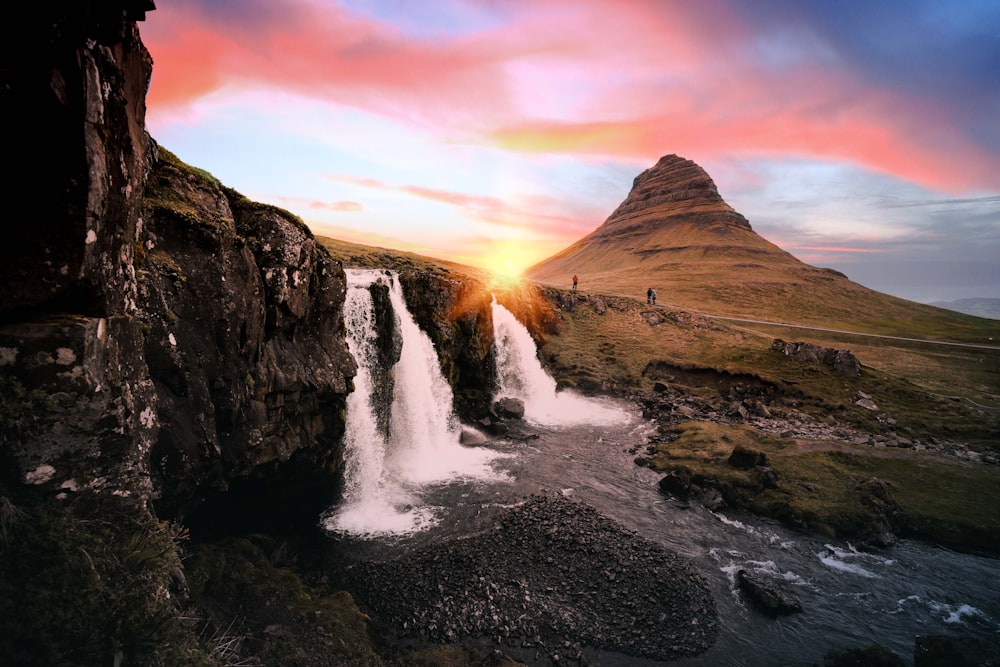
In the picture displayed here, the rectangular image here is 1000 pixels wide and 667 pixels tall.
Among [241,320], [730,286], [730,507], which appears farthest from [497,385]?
[730,286]

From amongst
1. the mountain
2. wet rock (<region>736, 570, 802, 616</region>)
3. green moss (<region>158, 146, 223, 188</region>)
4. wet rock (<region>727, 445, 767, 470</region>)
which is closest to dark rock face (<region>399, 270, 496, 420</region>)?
green moss (<region>158, 146, 223, 188</region>)

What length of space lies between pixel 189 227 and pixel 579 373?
142ft

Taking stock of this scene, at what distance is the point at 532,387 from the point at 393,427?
20300 mm

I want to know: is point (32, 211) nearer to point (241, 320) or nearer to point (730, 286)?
point (241, 320)

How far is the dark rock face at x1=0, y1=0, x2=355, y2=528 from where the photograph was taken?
820cm

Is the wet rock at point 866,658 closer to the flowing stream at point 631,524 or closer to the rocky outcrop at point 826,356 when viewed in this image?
the flowing stream at point 631,524

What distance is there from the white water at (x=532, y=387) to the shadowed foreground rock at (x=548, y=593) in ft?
62.9

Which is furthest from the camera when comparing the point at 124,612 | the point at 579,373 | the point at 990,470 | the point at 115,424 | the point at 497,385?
the point at 579,373

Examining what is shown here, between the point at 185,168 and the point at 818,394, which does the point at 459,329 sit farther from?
the point at 818,394

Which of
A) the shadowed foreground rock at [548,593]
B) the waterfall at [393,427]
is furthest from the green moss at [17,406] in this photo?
the waterfall at [393,427]

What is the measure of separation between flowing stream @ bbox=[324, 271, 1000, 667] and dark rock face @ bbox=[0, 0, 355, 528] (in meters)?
7.09

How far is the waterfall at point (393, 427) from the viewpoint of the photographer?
23.9 metres

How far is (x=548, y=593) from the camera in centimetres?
1825

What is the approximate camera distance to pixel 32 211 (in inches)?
333
